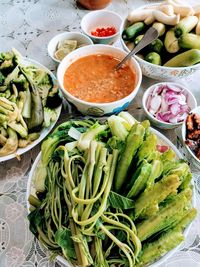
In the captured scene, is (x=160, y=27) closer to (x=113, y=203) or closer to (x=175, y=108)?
(x=175, y=108)

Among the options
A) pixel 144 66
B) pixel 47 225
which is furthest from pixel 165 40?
Answer: pixel 47 225

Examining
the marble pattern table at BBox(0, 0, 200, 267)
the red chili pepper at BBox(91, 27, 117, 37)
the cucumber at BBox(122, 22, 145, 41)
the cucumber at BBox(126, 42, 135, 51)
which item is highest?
the cucumber at BBox(122, 22, 145, 41)

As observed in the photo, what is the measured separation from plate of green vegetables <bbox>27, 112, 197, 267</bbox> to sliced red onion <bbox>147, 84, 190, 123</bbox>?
0.25 meters

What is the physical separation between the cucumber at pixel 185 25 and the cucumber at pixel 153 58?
0.11 metres

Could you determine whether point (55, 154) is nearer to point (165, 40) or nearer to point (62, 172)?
point (62, 172)

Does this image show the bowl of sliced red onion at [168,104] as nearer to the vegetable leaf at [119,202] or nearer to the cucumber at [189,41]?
the cucumber at [189,41]

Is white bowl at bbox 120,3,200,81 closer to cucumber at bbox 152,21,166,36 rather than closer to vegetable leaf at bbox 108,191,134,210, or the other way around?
cucumber at bbox 152,21,166,36

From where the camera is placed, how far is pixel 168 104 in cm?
115

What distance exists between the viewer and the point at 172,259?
926 mm

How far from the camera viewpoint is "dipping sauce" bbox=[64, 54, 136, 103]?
3.73 feet

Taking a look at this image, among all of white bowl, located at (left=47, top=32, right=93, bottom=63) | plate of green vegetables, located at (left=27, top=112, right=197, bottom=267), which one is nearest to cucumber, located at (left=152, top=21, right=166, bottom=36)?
white bowl, located at (left=47, top=32, right=93, bottom=63)

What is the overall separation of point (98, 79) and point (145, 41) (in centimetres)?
22

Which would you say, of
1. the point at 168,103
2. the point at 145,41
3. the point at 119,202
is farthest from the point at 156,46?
the point at 119,202

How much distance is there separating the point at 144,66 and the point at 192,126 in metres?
0.29
